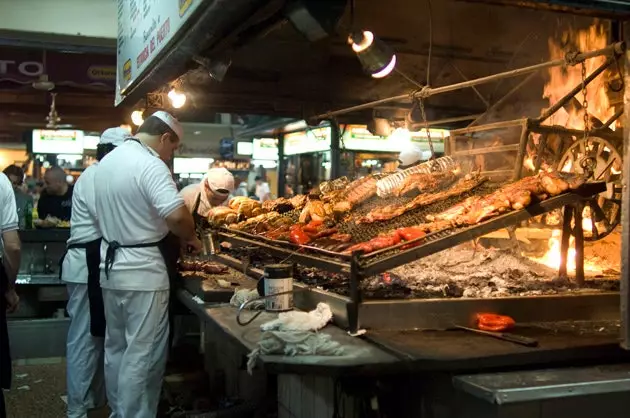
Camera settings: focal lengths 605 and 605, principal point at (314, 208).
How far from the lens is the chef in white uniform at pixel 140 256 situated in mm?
4441

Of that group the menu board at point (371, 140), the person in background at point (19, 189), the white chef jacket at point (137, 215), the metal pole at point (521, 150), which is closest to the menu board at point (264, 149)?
the menu board at point (371, 140)

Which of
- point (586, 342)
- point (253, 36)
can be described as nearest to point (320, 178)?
point (253, 36)

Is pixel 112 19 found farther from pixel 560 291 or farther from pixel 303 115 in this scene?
pixel 560 291

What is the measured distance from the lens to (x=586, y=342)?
344 cm

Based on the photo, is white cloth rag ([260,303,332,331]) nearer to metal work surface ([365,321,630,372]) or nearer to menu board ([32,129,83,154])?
metal work surface ([365,321,630,372])

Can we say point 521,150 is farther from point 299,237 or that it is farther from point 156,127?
point 156,127

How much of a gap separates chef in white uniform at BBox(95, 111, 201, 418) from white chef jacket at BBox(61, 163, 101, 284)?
4.03 ft

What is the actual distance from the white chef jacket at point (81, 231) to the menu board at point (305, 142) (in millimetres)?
6287

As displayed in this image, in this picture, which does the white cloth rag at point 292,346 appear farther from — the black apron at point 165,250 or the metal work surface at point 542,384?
the black apron at point 165,250

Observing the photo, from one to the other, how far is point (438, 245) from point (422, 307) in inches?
15.3

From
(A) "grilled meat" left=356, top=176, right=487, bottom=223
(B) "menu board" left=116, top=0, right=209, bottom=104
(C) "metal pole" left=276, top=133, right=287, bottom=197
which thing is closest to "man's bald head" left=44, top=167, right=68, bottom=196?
(B) "menu board" left=116, top=0, right=209, bottom=104

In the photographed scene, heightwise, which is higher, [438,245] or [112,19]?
[112,19]

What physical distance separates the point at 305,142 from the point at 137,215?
922 cm

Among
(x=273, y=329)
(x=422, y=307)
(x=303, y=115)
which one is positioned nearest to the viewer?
(x=273, y=329)
